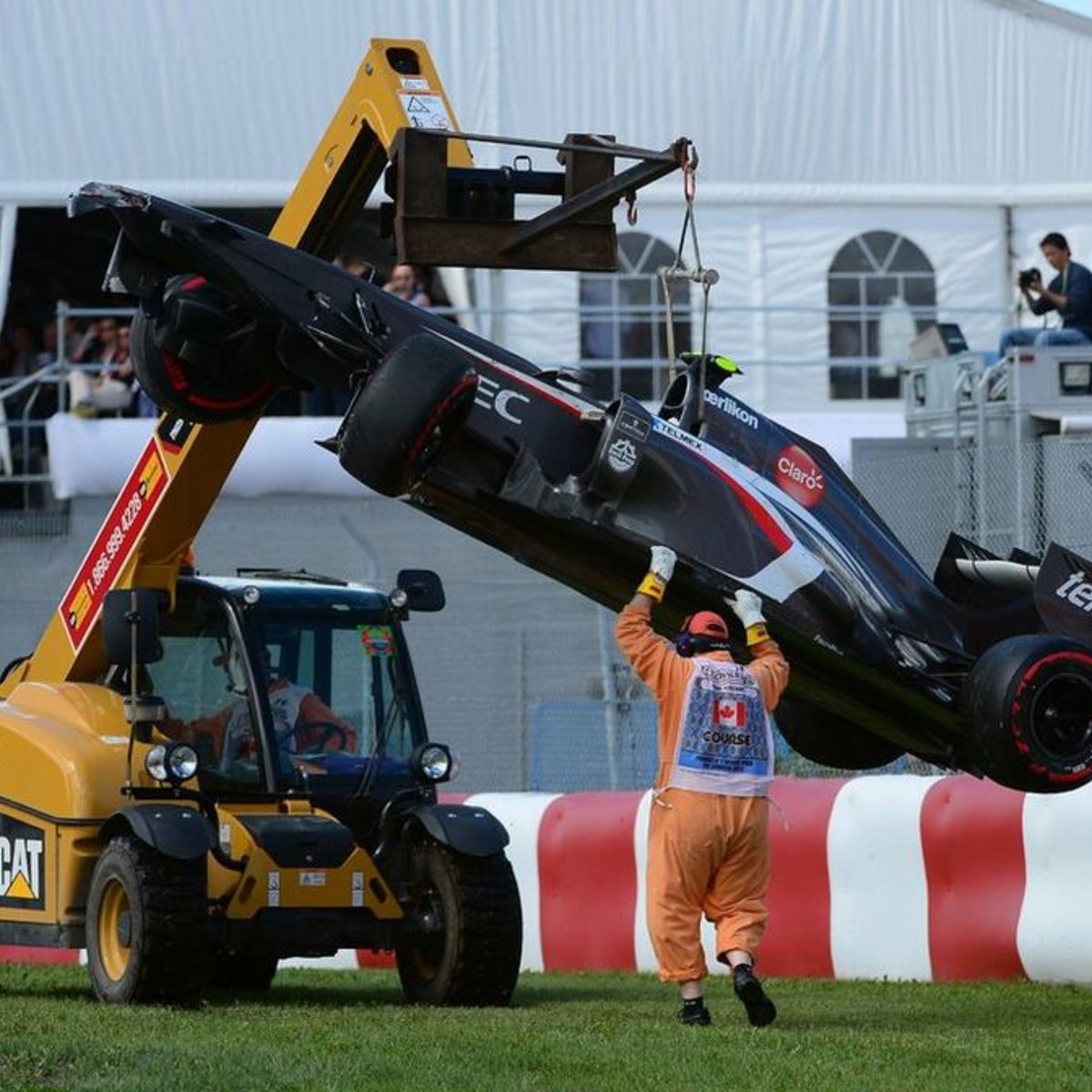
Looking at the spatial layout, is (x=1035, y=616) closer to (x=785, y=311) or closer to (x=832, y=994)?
(x=832, y=994)

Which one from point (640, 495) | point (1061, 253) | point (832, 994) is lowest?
point (832, 994)

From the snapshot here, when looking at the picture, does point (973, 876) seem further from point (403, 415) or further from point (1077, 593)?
point (403, 415)

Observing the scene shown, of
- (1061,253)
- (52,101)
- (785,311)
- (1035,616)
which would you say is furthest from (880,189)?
(1035,616)

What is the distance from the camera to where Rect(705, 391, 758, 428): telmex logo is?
421 inches

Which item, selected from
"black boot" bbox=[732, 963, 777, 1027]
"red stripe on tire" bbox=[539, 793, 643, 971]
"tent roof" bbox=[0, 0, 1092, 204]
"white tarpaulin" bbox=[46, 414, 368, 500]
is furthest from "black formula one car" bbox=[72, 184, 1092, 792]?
"tent roof" bbox=[0, 0, 1092, 204]

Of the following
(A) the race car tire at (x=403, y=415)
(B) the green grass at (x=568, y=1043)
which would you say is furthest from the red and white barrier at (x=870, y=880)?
(A) the race car tire at (x=403, y=415)

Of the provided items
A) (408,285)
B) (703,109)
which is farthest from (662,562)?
(703,109)

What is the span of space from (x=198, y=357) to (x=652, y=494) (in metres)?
2.01

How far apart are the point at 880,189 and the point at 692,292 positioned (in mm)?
2173

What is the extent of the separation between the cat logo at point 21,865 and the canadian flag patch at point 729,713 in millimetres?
3456

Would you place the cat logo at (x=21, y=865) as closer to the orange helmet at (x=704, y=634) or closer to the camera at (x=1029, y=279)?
the orange helmet at (x=704, y=634)

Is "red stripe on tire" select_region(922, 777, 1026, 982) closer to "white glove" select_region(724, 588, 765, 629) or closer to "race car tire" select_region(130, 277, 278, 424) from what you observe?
"white glove" select_region(724, 588, 765, 629)

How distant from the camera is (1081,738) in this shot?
33.1ft

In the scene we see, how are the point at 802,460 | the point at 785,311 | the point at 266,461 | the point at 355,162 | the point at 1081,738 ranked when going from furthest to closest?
the point at 785,311 < the point at 266,461 < the point at 355,162 < the point at 802,460 < the point at 1081,738
